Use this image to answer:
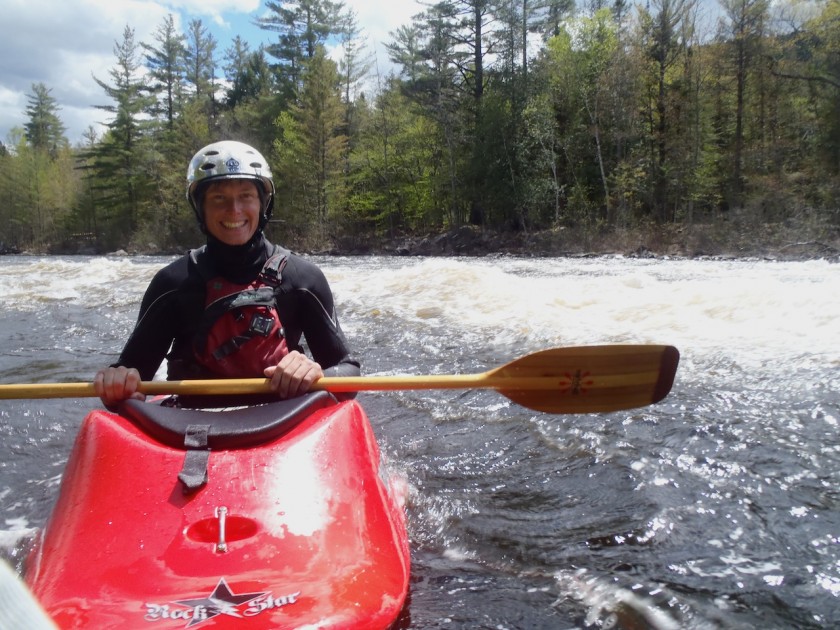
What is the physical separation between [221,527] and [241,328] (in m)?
0.94

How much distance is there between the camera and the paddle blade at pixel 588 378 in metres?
2.60

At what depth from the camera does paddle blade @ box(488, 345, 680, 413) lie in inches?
102

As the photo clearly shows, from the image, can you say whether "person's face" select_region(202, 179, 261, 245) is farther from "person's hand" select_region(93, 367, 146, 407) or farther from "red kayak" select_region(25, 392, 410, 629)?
"red kayak" select_region(25, 392, 410, 629)

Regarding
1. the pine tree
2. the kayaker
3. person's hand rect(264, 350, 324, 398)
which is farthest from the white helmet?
the pine tree

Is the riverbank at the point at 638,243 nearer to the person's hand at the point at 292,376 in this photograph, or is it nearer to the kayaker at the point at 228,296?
the kayaker at the point at 228,296

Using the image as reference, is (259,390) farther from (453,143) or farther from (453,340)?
(453,143)

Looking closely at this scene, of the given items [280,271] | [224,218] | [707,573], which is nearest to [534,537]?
[707,573]

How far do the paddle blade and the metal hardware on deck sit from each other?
1236mm

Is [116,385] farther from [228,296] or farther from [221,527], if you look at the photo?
[221,527]

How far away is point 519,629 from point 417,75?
26.3 m

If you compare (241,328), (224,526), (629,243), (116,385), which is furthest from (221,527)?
(629,243)

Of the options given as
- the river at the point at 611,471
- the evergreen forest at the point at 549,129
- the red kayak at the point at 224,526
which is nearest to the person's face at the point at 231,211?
the red kayak at the point at 224,526

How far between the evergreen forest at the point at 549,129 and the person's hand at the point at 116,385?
1884 cm

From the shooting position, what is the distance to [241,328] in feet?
7.98
